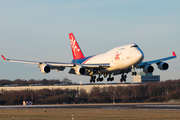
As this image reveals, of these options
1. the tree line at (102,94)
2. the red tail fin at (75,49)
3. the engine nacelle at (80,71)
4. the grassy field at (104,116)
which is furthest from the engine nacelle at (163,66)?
the tree line at (102,94)

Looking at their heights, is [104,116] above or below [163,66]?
below

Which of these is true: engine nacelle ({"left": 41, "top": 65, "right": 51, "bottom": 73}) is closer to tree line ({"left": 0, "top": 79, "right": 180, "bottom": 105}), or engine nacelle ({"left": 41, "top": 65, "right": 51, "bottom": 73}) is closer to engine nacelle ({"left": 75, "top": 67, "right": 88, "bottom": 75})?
engine nacelle ({"left": 75, "top": 67, "right": 88, "bottom": 75})

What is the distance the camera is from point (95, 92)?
436 feet

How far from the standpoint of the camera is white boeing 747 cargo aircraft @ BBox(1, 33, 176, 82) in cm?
6125

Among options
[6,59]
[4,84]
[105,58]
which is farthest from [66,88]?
[105,58]

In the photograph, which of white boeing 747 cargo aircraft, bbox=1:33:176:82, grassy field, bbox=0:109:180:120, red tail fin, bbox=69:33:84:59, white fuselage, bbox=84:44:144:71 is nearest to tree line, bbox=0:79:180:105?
red tail fin, bbox=69:33:84:59

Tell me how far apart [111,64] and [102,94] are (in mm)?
68568

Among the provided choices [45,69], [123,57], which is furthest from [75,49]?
[123,57]

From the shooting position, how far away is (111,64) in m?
65.9

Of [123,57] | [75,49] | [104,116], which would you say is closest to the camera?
[104,116]

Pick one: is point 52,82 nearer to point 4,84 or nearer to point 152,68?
point 4,84

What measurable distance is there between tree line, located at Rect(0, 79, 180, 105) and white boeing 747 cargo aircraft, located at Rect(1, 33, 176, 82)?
151 feet

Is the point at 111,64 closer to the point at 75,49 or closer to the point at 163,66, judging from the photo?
the point at 163,66

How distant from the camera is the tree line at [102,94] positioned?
4850 inches
